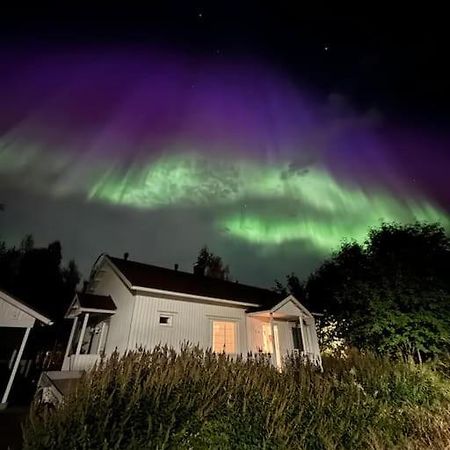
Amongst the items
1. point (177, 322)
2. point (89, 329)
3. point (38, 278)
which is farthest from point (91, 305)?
point (38, 278)

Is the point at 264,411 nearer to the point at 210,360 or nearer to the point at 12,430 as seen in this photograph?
the point at 210,360

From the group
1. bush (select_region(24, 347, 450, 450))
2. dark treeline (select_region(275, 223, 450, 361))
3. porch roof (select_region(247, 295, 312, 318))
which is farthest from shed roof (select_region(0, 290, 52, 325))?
dark treeline (select_region(275, 223, 450, 361))

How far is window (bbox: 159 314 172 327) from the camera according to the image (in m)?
13.7

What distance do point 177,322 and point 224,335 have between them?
322 centimetres

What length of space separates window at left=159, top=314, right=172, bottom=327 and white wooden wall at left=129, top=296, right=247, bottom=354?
150 mm

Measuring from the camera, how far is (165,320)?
45.6 feet

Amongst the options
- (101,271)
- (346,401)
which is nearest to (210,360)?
(346,401)

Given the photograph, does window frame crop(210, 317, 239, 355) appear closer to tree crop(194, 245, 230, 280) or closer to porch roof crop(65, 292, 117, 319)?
porch roof crop(65, 292, 117, 319)

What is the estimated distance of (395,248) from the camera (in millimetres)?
20953

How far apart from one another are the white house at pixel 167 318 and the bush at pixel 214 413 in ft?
23.4

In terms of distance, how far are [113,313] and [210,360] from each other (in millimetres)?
10373

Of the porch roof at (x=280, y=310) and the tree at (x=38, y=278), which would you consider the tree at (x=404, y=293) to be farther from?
the tree at (x=38, y=278)

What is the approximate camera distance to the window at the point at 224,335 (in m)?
15.3

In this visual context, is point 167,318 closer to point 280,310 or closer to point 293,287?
point 280,310
